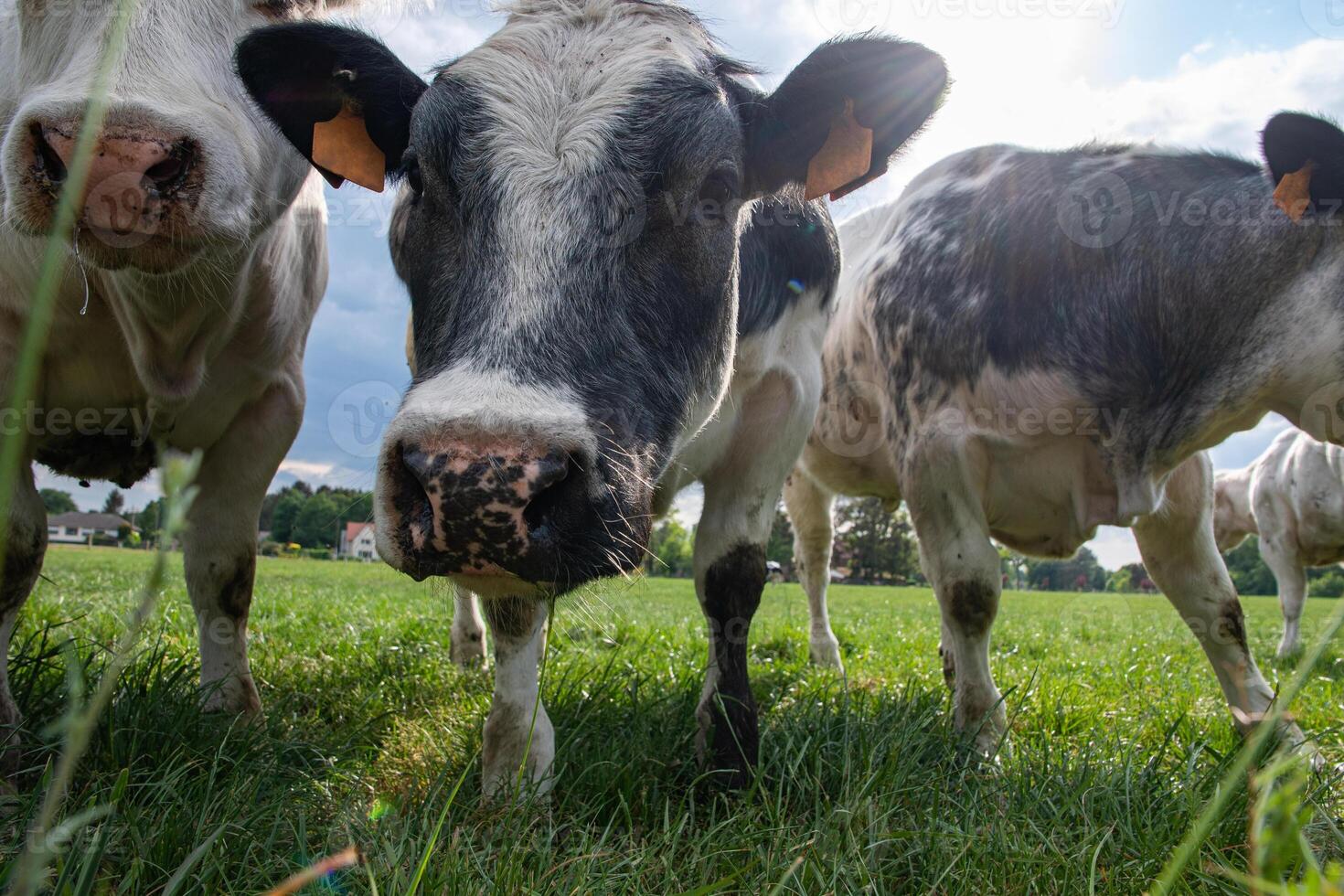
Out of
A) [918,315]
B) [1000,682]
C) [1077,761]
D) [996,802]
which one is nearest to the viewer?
[996,802]

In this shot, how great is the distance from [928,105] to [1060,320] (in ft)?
4.45

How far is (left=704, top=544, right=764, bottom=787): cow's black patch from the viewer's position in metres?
2.88

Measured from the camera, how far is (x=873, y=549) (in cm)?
6247

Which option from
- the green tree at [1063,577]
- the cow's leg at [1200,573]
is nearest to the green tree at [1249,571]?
the green tree at [1063,577]

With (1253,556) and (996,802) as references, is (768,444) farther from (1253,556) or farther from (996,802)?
(1253,556)

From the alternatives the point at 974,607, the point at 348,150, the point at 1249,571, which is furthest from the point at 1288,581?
the point at 1249,571

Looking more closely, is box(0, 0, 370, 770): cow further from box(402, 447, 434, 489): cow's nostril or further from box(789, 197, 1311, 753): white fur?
box(789, 197, 1311, 753): white fur

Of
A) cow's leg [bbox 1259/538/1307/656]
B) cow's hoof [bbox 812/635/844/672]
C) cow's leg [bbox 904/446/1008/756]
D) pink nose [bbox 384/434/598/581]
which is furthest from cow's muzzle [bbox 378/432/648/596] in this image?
cow's leg [bbox 1259/538/1307/656]

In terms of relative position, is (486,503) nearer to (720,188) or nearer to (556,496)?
(556,496)

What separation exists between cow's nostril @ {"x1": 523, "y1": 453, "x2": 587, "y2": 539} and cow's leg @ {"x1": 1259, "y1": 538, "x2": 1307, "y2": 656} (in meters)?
9.58

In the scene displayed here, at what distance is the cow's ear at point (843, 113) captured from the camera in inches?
110

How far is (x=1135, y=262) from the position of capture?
3857mm

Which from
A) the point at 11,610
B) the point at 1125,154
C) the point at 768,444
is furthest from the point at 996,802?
the point at 1125,154

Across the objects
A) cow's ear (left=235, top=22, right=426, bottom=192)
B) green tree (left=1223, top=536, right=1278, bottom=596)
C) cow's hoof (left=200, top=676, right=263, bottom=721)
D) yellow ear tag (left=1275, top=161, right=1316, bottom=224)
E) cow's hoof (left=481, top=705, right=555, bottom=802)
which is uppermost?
yellow ear tag (left=1275, top=161, right=1316, bottom=224)
